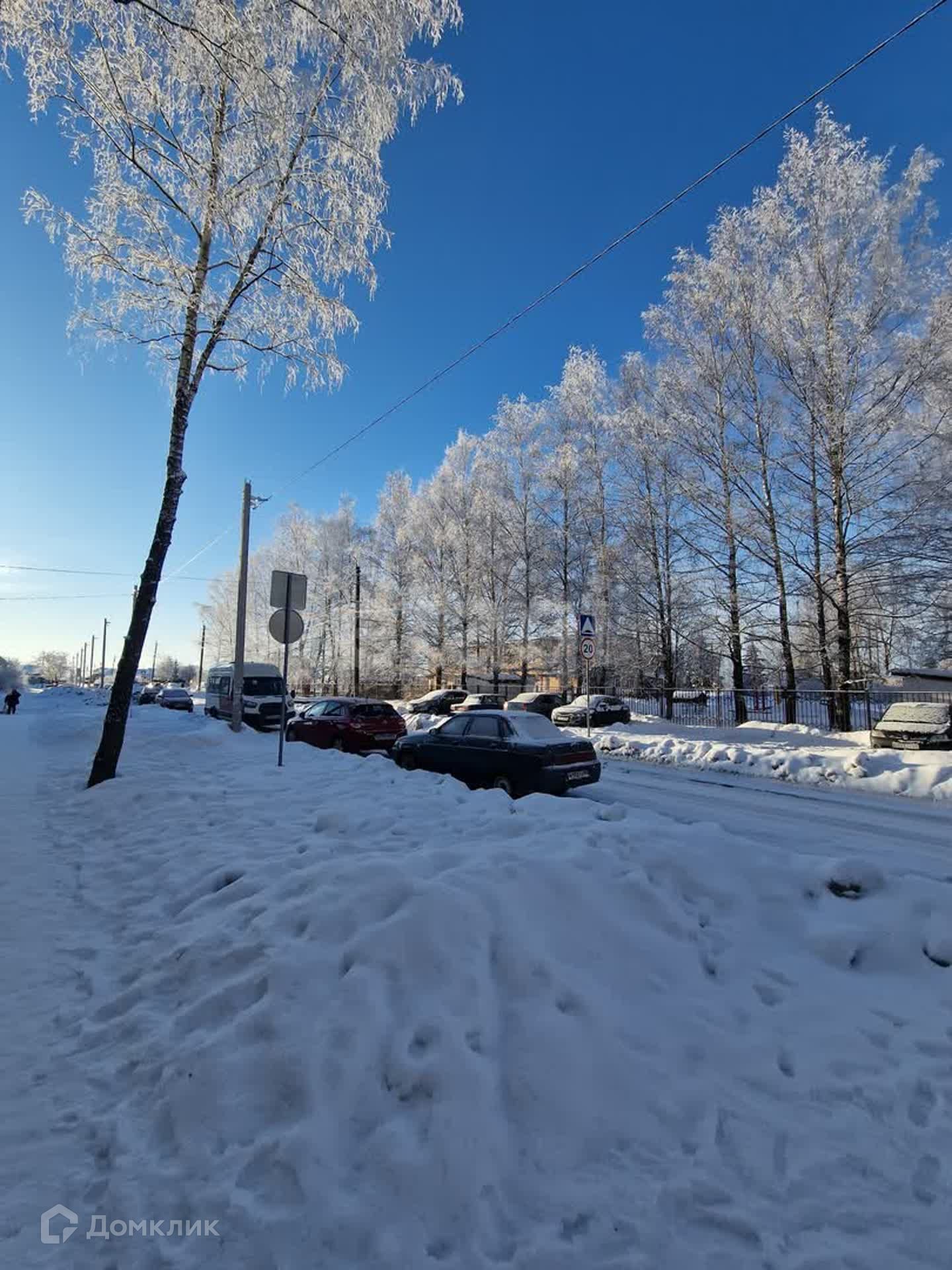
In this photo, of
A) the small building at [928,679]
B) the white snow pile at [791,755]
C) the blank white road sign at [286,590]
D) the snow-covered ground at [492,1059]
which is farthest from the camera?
the small building at [928,679]

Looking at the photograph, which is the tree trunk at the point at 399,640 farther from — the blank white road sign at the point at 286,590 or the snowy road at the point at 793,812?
the blank white road sign at the point at 286,590

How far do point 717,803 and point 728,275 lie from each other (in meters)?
16.3

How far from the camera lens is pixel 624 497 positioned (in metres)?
24.8

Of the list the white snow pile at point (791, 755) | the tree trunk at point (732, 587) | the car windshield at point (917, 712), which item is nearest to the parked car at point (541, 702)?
the white snow pile at point (791, 755)

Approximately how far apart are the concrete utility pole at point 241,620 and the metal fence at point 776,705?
14090 mm

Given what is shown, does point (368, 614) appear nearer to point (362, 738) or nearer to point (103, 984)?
point (362, 738)

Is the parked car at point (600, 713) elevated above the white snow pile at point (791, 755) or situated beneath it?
elevated above

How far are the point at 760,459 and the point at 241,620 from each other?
52.3ft

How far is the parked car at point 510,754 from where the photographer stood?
9.38 meters

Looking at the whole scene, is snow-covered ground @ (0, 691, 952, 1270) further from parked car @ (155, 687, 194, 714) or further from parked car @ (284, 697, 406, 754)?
parked car @ (155, 687, 194, 714)

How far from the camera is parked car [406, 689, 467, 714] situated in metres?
30.8

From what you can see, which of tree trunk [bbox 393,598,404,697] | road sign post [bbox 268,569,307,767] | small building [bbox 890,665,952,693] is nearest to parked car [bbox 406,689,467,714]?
tree trunk [bbox 393,598,404,697]

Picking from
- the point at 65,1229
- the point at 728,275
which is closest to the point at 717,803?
the point at 65,1229

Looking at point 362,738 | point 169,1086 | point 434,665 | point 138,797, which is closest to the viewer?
point 169,1086
